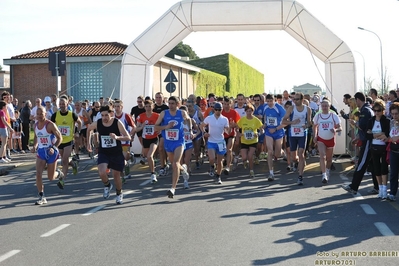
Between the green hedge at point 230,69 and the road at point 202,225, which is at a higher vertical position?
the green hedge at point 230,69

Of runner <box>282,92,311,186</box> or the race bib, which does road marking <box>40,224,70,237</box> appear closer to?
the race bib

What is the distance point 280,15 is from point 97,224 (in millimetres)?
10394

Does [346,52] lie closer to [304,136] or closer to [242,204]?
[304,136]

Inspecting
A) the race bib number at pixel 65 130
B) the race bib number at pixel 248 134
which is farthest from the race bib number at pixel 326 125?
the race bib number at pixel 65 130

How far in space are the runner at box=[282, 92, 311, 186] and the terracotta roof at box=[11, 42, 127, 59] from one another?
27807mm

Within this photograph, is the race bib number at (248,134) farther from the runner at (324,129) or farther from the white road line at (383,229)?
the white road line at (383,229)

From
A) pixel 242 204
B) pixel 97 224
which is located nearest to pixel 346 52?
pixel 242 204

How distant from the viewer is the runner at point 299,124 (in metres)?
13.6

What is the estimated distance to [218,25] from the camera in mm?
18281

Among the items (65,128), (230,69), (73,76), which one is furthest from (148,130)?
(230,69)

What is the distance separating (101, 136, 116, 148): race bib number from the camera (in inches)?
437

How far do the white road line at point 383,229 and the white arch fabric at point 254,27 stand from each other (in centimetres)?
940

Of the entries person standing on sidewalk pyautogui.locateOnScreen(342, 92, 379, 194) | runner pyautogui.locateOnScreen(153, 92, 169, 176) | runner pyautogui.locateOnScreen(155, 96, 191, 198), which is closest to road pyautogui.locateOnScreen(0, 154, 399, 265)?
person standing on sidewalk pyautogui.locateOnScreen(342, 92, 379, 194)

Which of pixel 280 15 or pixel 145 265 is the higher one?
pixel 280 15
